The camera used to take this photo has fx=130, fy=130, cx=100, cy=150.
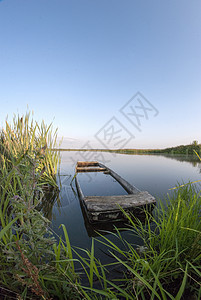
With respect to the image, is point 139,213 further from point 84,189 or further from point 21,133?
point 21,133

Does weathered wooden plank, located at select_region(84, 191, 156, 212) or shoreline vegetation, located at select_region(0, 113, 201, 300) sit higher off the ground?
shoreline vegetation, located at select_region(0, 113, 201, 300)

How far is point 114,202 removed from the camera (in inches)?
107

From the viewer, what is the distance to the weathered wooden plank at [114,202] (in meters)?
2.60

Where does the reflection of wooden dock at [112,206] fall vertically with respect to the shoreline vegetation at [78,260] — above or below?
below

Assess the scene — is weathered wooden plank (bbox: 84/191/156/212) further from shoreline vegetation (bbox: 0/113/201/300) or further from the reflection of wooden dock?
shoreline vegetation (bbox: 0/113/201/300)

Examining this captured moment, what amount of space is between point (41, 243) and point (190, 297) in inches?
47.2

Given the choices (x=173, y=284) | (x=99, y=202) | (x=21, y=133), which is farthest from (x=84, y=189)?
(x=173, y=284)

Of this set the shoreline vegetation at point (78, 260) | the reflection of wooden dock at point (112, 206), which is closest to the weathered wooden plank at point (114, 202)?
the reflection of wooden dock at point (112, 206)

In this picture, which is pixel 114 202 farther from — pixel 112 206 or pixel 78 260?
pixel 78 260

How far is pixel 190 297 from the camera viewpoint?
39.0 inches

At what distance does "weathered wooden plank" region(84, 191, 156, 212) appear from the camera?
2.60 meters

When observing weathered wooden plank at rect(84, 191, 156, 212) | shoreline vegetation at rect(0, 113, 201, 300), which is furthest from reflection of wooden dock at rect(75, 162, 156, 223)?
shoreline vegetation at rect(0, 113, 201, 300)

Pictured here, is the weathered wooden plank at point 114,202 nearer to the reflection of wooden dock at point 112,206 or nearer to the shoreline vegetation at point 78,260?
the reflection of wooden dock at point 112,206

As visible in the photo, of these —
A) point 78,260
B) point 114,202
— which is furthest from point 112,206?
point 78,260
